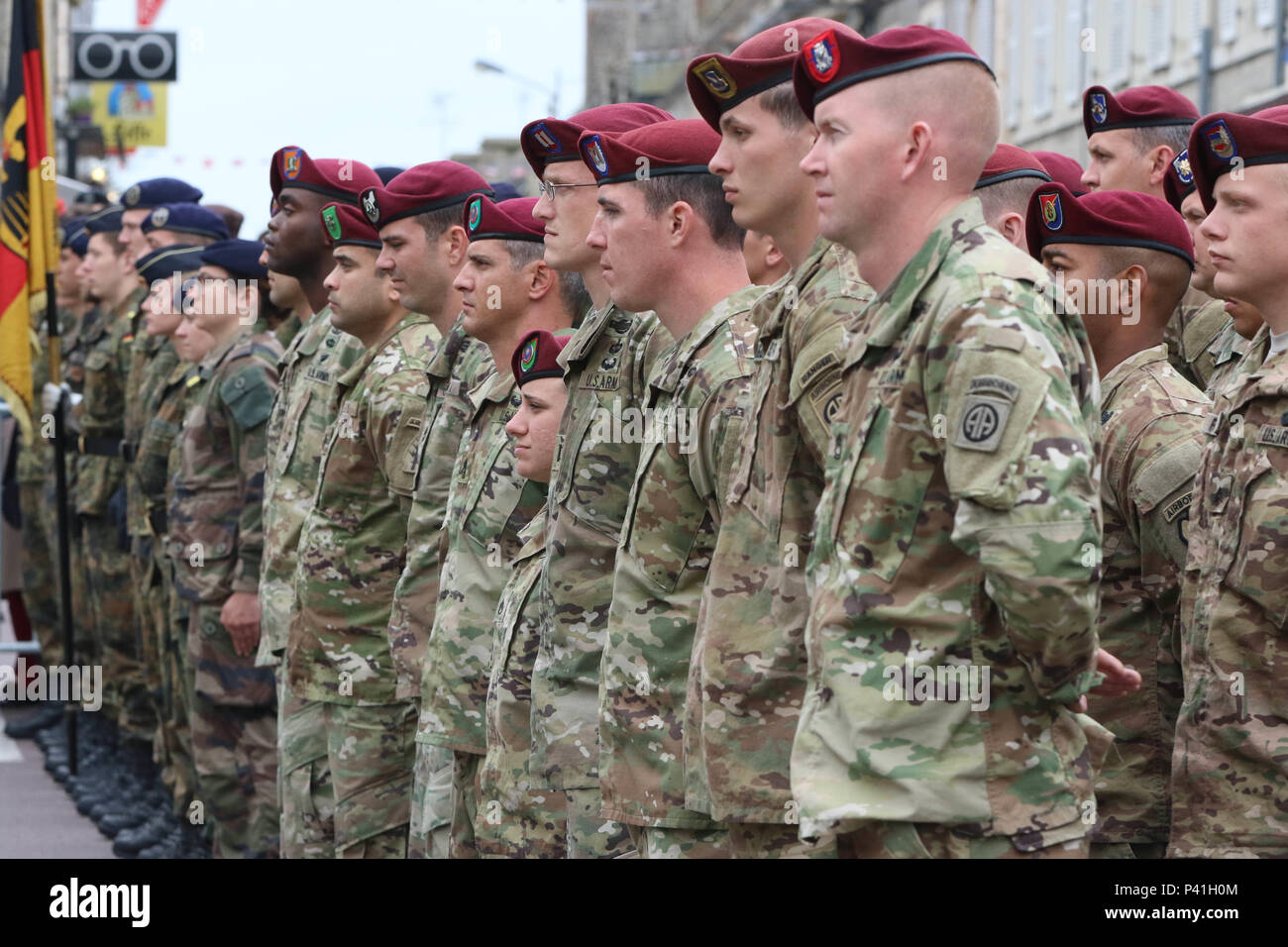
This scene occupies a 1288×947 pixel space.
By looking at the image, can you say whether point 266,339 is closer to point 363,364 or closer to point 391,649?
point 363,364

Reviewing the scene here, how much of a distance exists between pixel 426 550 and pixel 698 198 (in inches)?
73.2

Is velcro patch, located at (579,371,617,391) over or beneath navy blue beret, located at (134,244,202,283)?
over

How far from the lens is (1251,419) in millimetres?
3863

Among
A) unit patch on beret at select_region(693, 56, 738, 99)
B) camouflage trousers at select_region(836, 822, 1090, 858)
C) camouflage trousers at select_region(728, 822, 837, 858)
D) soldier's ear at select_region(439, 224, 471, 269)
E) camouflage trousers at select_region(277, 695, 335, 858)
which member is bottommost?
camouflage trousers at select_region(277, 695, 335, 858)

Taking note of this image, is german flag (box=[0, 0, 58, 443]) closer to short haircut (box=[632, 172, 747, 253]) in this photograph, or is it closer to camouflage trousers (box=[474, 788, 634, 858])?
camouflage trousers (box=[474, 788, 634, 858])

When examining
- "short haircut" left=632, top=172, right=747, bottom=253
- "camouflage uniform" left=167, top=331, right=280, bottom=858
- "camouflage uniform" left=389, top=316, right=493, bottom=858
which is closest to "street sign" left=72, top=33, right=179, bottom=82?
"camouflage uniform" left=167, top=331, right=280, bottom=858

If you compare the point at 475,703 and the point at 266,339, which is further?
the point at 266,339

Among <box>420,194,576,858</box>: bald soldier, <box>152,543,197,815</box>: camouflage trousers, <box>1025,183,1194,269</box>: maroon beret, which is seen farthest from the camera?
<box>152,543,197,815</box>: camouflage trousers

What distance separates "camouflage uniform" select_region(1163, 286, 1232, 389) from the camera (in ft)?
17.2

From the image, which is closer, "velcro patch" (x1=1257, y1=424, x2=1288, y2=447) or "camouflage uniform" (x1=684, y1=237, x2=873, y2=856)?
"camouflage uniform" (x1=684, y1=237, x2=873, y2=856)

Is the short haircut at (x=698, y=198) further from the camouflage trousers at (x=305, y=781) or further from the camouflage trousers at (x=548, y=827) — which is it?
the camouflage trousers at (x=305, y=781)

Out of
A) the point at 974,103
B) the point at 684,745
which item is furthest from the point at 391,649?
the point at 974,103

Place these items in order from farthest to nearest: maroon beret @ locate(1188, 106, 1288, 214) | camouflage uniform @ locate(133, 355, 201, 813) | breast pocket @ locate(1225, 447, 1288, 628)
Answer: camouflage uniform @ locate(133, 355, 201, 813) < maroon beret @ locate(1188, 106, 1288, 214) < breast pocket @ locate(1225, 447, 1288, 628)
